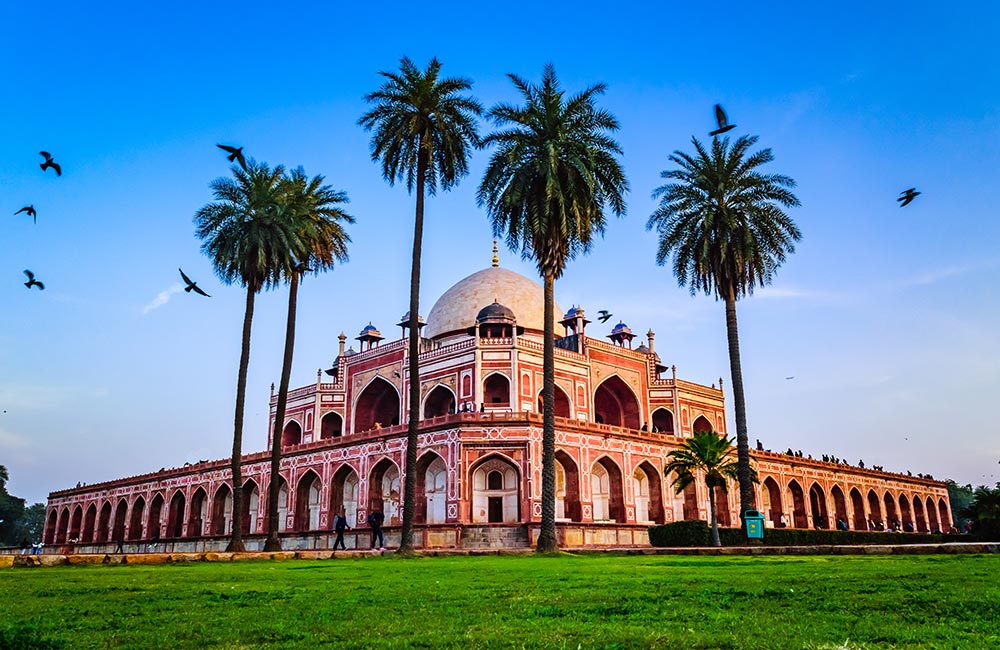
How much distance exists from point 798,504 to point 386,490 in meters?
31.2

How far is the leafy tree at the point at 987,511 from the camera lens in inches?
1847

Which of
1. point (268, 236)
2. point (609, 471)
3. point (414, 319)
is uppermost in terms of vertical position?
point (268, 236)

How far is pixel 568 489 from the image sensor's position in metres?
43.1

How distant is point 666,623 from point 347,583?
6.51m

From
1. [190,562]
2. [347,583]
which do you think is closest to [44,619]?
[347,583]

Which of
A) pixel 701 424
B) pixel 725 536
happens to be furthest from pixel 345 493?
pixel 701 424

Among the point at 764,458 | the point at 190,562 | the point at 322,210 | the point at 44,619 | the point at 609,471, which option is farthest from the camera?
the point at 764,458

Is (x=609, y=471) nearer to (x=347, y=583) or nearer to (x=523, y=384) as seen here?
(x=523, y=384)

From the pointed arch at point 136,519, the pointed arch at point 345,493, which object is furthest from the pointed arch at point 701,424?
the pointed arch at point 136,519

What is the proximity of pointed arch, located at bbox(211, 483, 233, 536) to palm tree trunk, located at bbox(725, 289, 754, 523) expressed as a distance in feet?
118

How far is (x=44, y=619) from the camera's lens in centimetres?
662

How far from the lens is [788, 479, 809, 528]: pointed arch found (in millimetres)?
56688

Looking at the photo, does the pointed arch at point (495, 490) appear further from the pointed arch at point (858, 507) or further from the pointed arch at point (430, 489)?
the pointed arch at point (858, 507)

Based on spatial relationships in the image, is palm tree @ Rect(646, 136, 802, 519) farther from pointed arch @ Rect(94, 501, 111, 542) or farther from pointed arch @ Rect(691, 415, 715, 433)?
pointed arch @ Rect(94, 501, 111, 542)
